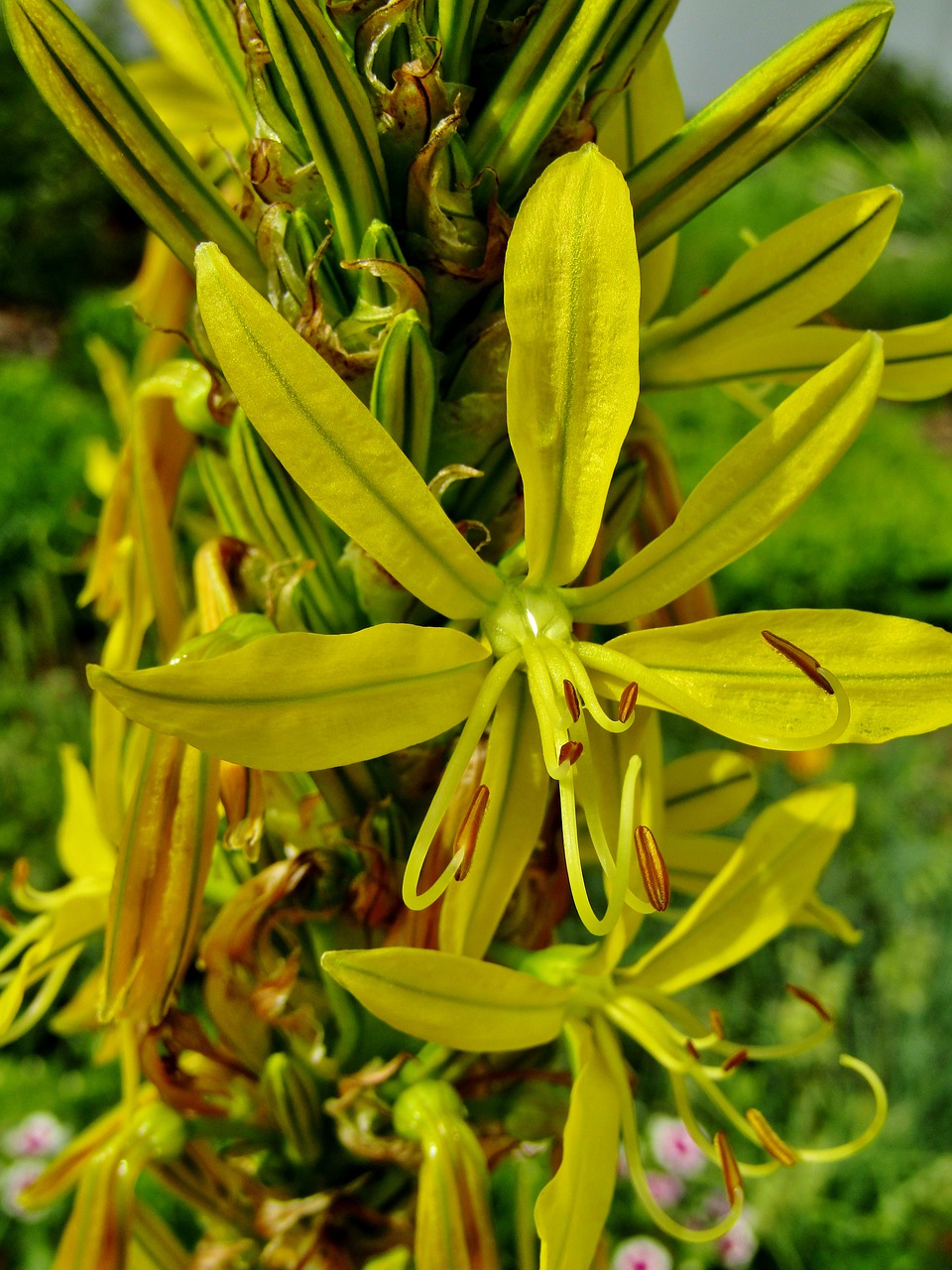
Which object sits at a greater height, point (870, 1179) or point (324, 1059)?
point (324, 1059)

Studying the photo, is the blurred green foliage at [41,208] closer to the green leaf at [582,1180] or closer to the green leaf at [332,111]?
the green leaf at [332,111]

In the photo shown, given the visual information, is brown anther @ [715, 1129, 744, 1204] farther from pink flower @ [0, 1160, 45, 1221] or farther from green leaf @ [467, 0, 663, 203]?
pink flower @ [0, 1160, 45, 1221]

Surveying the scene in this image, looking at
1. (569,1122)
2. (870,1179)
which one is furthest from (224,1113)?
(870,1179)

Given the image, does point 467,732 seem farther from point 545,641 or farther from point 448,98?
point 448,98

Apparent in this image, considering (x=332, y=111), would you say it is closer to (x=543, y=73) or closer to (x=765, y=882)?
(x=543, y=73)

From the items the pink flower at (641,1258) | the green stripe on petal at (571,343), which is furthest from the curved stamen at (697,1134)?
the pink flower at (641,1258)
